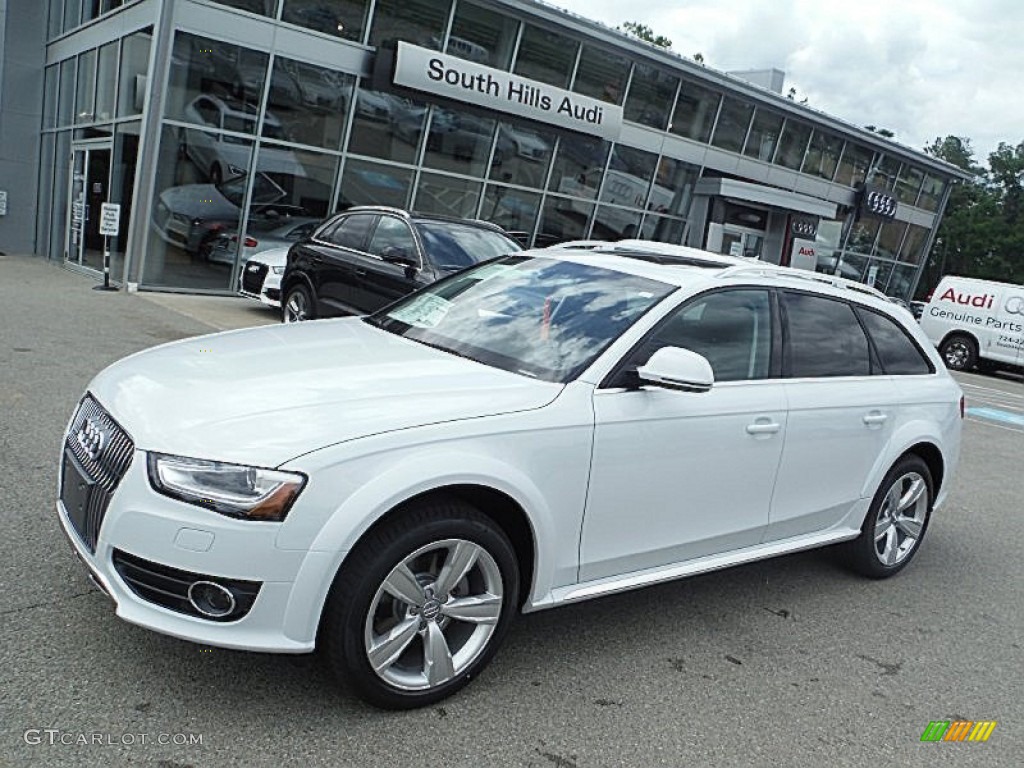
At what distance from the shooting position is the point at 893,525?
16.0 feet

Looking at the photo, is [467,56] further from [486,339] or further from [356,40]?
[486,339]

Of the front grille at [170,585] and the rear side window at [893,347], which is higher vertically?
the rear side window at [893,347]

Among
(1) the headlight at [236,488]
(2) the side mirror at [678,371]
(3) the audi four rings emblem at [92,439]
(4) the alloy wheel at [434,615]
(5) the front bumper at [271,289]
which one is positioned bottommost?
(5) the front bumper at [271,289]

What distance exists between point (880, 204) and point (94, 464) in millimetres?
28162

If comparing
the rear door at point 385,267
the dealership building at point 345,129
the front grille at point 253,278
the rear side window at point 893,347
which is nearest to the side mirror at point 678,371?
the rear side window at point 893,347

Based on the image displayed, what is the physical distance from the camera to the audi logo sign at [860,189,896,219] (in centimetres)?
2650

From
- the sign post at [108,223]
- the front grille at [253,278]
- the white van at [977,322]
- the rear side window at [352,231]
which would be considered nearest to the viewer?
the rear side window at [352,231]

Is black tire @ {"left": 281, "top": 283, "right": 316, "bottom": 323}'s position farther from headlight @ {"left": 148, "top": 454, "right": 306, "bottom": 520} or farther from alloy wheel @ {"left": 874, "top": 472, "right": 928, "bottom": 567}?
headlight @ {"left": 148, "top": 454, "right": 306, "bottom": 520}

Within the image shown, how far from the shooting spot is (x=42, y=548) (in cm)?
376

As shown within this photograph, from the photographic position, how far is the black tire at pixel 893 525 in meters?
4.71

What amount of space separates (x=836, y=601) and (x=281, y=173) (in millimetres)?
12391

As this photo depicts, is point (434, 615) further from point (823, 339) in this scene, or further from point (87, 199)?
point (87, 199)

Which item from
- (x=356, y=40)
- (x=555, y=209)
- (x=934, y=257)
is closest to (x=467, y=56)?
(x=356, y=40)

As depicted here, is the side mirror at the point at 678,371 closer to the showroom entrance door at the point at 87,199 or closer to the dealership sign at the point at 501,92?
the dealership sign at the point at 501,92
